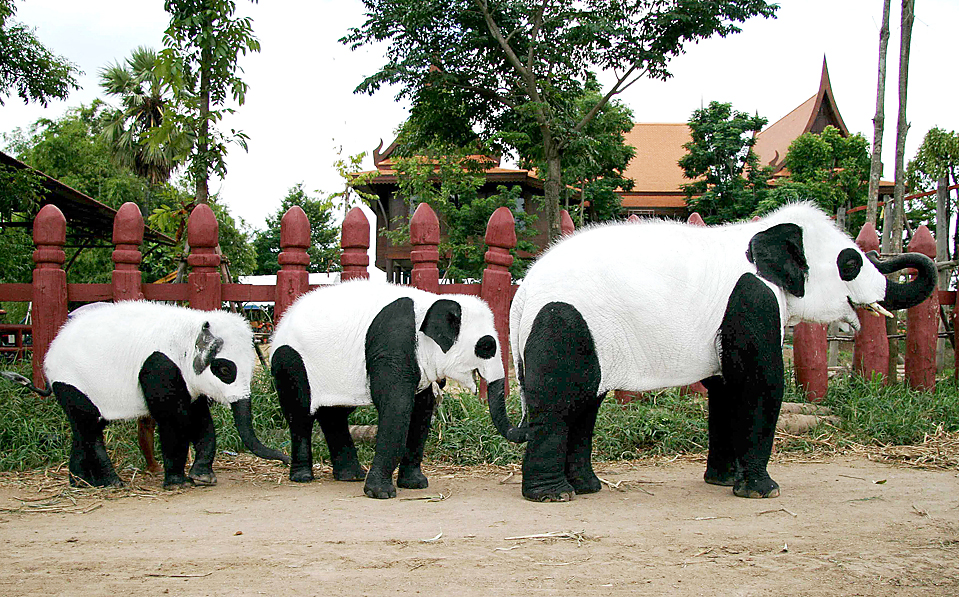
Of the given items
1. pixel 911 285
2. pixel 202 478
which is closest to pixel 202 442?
pixel 202 478

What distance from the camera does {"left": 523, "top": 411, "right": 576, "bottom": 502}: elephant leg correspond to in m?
4.06

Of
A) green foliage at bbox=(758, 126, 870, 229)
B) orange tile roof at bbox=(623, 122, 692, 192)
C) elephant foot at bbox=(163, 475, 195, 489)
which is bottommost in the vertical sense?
elephant foot at bbox=(163, 475, 195, 489)

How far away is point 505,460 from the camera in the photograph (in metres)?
5.42

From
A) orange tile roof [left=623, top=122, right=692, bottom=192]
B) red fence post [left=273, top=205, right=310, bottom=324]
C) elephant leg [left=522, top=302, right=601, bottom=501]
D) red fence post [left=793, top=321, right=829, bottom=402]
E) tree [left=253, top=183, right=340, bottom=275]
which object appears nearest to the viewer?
elephant leg [left=522, top=302, right=601, bottom=501]

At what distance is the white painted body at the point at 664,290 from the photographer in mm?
4078

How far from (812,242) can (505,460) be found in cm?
246

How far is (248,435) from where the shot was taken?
4.50 meters

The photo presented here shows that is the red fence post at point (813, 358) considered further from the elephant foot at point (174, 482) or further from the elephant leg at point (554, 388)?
the elephant foot at point (174, 482)

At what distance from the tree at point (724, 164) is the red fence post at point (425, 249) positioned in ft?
58.8

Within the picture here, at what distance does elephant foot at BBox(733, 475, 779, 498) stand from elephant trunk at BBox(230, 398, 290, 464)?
2541mm

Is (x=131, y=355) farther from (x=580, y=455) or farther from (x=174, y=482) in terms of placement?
(x=580, y=455)

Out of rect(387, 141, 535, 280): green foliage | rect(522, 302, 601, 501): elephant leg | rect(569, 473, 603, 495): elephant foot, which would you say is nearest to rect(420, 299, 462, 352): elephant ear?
rect(522, 302, 601, 501): elephant leg

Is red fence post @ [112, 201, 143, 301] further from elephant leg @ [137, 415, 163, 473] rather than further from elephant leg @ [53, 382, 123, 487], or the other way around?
elephant leg @ [53, 382, 123, 487]

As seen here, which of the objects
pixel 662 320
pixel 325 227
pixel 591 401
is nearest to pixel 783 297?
pixel 662 320
